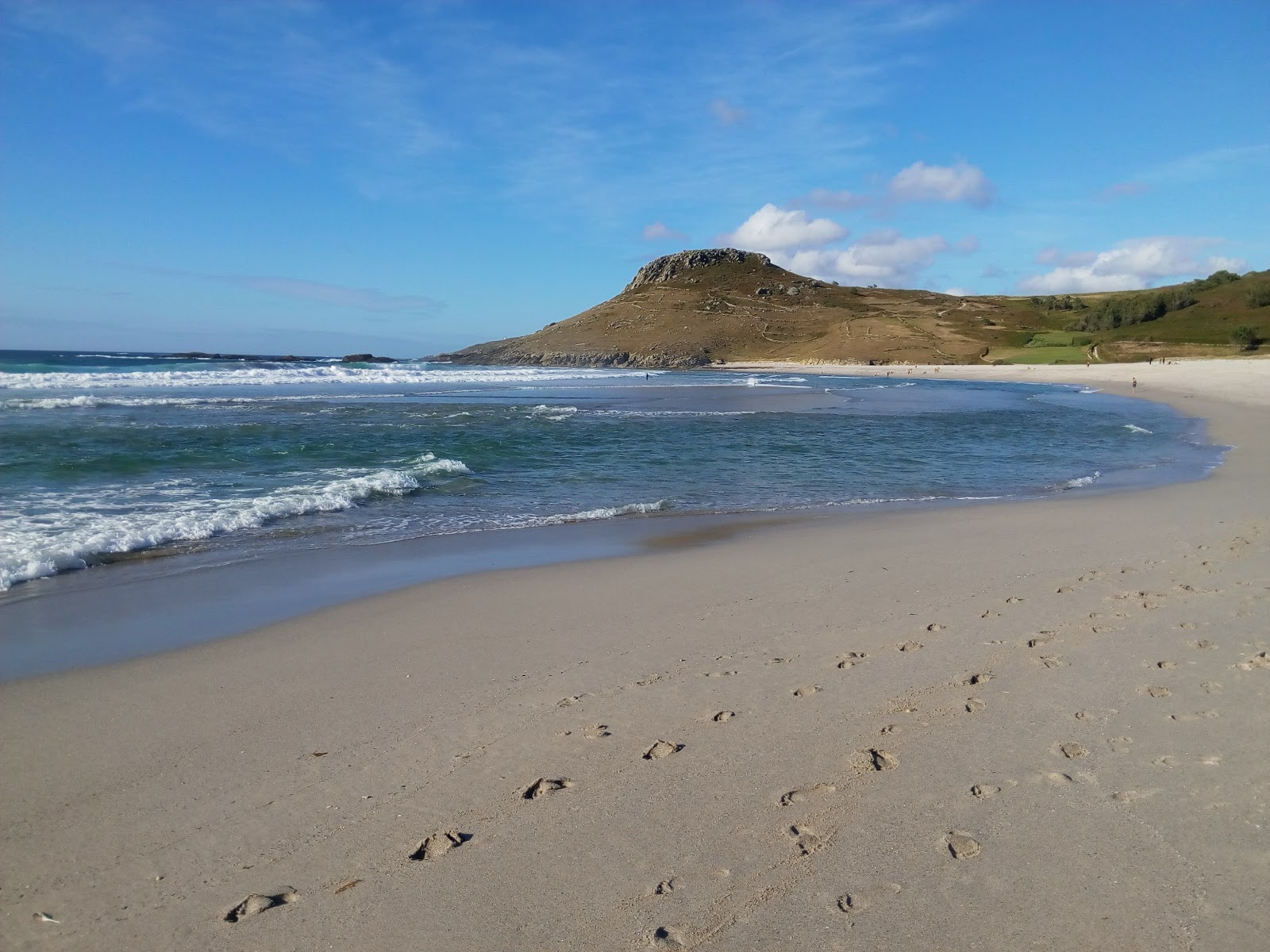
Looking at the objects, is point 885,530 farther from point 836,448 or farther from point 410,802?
point 836,448

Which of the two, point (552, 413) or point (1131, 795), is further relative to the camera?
point (552, 413)

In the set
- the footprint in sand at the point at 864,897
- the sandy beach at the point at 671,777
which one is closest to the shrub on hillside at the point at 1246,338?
the sandy beach at the point at 671,777

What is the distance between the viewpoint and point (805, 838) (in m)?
3.09

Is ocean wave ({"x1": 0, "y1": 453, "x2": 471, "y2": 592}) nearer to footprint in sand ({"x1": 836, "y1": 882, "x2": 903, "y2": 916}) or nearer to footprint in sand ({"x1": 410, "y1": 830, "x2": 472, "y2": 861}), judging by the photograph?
footprint in sand ({"x1": 410, "y1": 830, "x2": 472, "y2": 861})

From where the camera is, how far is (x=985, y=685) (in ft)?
14.9

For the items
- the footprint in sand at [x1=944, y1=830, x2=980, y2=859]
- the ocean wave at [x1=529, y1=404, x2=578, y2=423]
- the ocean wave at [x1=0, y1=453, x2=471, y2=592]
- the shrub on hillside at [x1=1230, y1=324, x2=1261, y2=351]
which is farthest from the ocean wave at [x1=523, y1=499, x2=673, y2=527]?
the shrub on hillside at [x1=1230, y1=324, x2=1261, y2=351]

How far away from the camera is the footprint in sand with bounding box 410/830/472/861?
3.06 metres

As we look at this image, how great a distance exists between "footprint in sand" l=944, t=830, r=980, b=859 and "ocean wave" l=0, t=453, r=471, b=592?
8.11 m

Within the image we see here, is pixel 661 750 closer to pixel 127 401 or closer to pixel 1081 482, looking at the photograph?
pixel 1081 482

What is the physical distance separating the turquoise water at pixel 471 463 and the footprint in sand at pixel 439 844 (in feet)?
20.5

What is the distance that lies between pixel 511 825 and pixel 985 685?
2930mm

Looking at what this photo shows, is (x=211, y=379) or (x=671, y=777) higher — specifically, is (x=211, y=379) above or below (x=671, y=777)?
above

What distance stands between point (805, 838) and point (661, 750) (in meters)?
0.97

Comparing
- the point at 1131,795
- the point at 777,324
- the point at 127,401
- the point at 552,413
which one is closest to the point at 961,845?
the point at 1131,795
